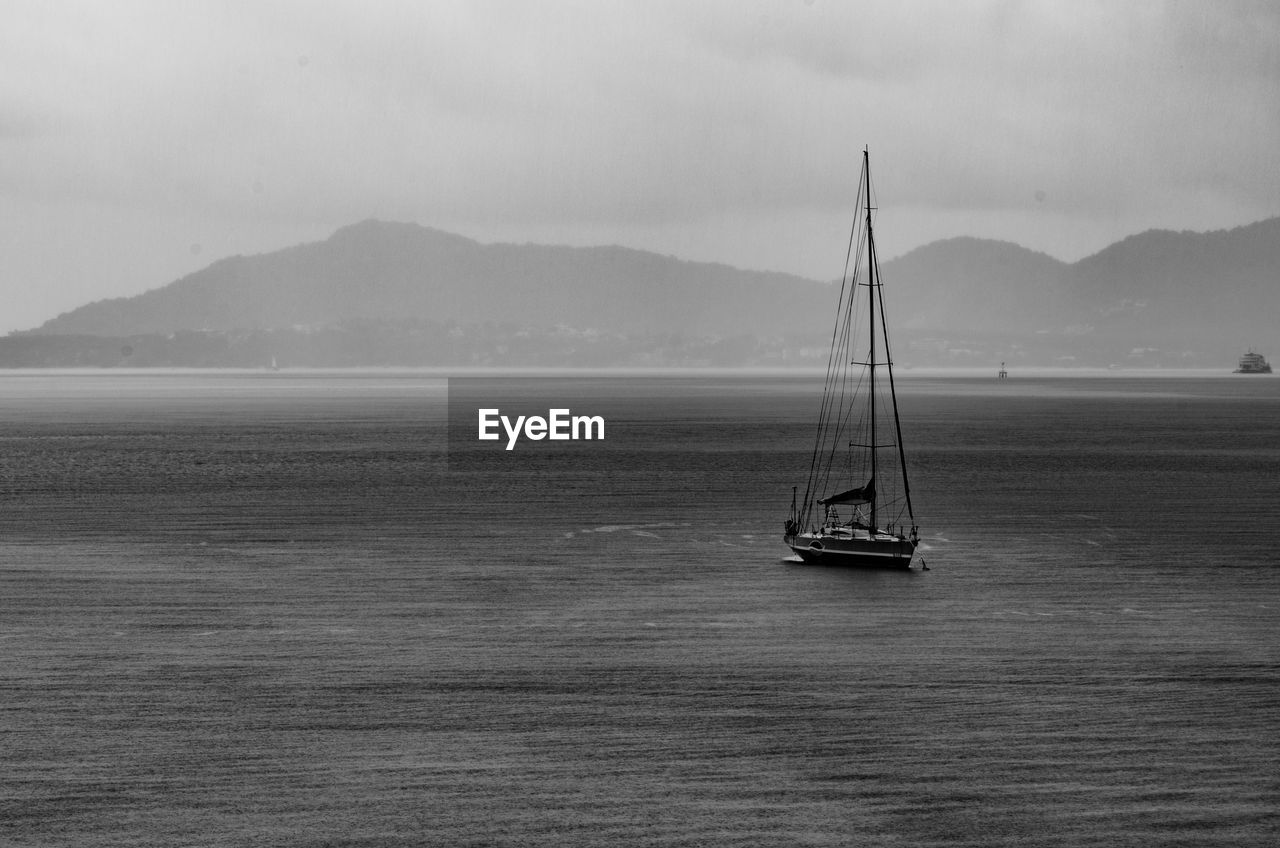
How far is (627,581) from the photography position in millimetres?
56031

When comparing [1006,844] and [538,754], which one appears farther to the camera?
[538,754]

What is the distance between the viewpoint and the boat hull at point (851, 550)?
61250 mm

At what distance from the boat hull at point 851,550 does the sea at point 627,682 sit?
94 centimetres

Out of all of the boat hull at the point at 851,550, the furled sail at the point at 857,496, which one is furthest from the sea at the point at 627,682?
the furled sail at the point at 857,496

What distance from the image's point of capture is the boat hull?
201 feet

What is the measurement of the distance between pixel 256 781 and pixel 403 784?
308 cm

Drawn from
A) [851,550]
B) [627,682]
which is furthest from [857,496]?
[627,682]

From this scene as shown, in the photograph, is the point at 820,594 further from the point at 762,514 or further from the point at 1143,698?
the point at 762,514

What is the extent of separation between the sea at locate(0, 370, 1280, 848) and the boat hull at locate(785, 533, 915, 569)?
94 cm

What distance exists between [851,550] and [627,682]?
2621 centimetres

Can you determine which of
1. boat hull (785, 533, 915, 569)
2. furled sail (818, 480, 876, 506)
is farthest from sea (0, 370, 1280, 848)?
furled sail (818, 480, 876, 506)

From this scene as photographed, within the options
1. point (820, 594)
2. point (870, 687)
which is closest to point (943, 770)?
point (870, 687)

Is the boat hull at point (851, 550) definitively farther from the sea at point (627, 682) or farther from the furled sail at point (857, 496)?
the furled sail at point (857, 496)

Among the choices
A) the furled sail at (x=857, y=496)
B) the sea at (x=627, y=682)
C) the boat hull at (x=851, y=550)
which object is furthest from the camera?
the furled sail at (x=857, y=496)
